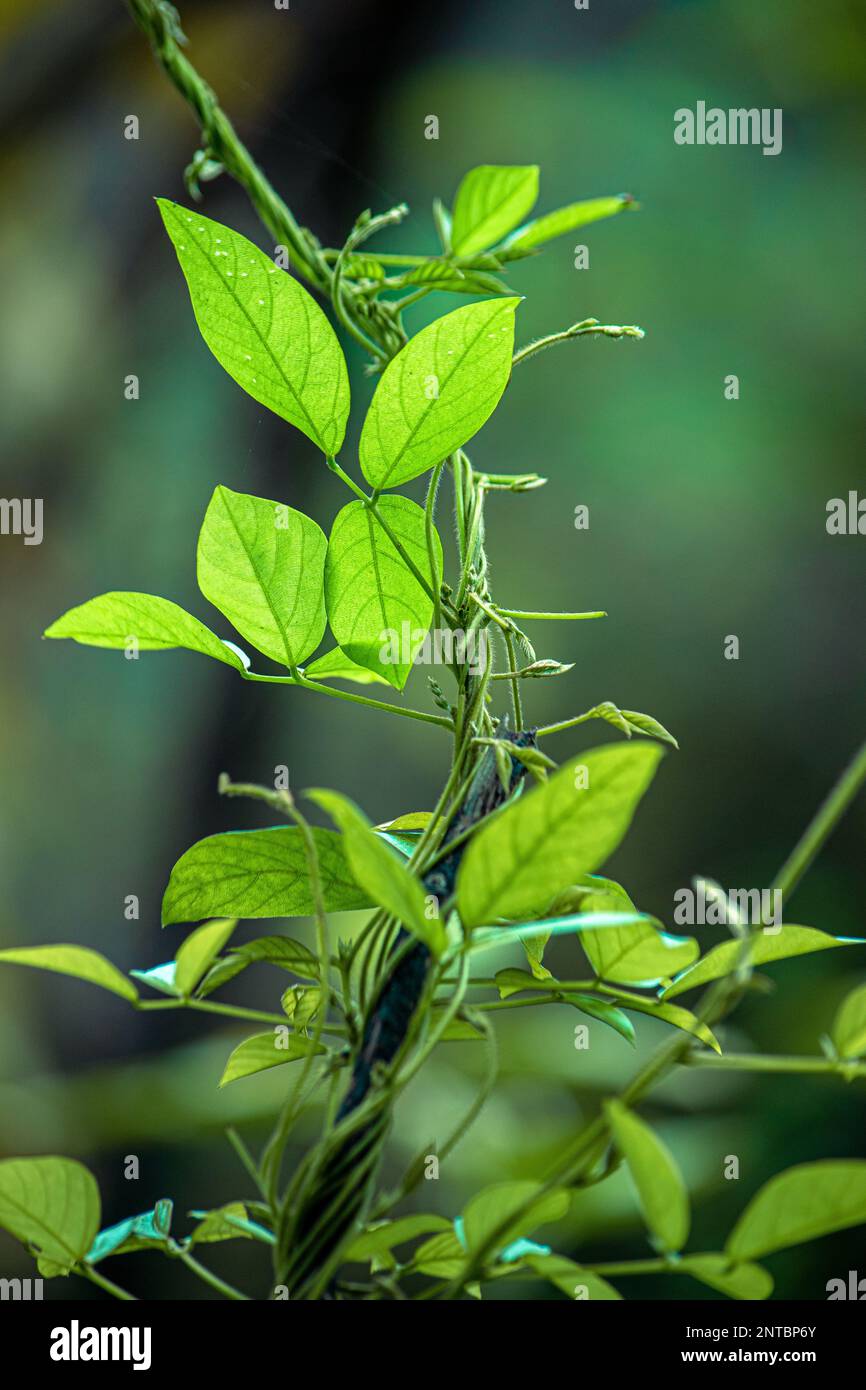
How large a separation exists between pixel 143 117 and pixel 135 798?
0.86 m

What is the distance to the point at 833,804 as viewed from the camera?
17 centimetres

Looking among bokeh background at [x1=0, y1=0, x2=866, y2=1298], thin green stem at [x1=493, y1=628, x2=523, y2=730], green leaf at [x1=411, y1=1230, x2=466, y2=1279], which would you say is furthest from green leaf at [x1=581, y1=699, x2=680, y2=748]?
bokeh background at [x1=0, y1=0, x2=866, y2=1298]

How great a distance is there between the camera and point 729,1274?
18 cm

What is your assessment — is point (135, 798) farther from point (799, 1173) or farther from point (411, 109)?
point (799, 1173)

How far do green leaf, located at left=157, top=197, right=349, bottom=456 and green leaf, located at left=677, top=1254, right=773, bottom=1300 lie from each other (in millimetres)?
182

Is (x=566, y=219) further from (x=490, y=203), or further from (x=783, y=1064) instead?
(x=783, y=1064)

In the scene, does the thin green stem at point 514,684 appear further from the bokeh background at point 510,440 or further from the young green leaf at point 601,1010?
the bokeh background at point 510,440

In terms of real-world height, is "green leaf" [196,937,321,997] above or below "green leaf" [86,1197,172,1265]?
above

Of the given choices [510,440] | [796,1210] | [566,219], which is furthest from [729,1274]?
[510,440]

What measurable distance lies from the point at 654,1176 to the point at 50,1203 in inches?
5.0

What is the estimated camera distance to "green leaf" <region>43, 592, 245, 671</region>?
0.25m

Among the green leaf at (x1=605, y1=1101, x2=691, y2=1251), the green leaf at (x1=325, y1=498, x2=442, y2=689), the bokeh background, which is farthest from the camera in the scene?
the bokeh background

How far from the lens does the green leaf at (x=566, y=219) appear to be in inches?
9.7

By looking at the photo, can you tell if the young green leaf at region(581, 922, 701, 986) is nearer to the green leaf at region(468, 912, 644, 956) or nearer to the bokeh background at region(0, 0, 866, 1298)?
the green leaf at region(468, 912, 644, 956)
